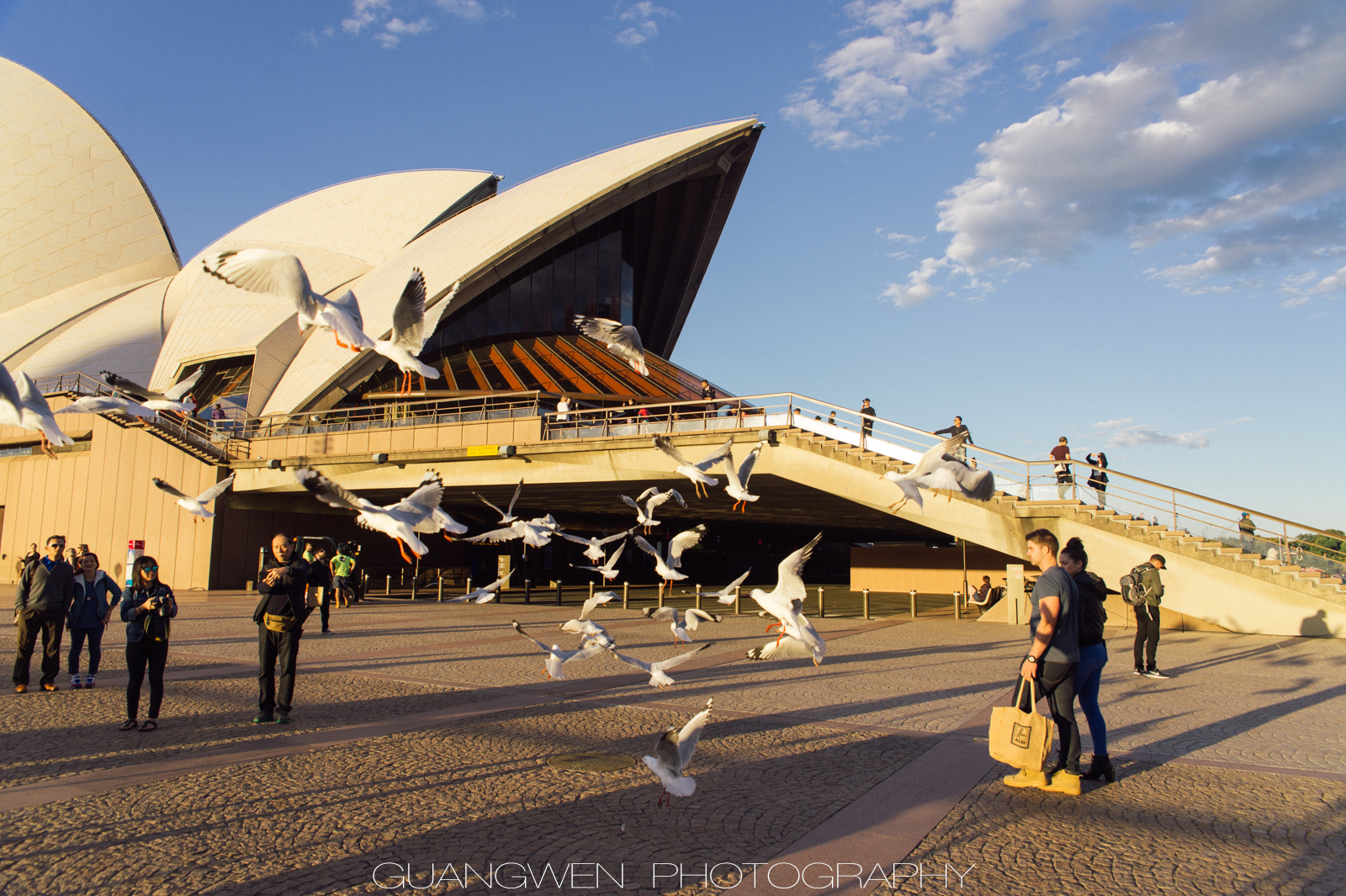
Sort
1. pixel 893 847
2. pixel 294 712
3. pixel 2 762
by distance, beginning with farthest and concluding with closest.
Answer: pixel 294 712 < pixel 2 762 < pixel 893 847

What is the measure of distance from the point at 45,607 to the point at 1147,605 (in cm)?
1215

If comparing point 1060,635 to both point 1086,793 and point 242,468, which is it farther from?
point 242,468

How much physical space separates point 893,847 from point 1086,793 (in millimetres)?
1899

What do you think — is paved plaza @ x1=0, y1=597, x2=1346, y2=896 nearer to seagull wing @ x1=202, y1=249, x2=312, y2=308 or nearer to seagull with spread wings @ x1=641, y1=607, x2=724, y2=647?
seagull with spread wings @ x1=641, y1=607, x2=724, y2=647

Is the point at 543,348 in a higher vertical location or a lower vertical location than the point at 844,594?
higher

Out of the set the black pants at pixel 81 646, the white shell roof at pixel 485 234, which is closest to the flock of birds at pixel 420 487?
the black pants at pixel 81 646

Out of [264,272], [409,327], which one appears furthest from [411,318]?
[264,272]

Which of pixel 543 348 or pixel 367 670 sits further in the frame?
pixel 543 348

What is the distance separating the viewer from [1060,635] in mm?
5027

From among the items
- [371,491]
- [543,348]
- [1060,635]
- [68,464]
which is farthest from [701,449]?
[68,464]

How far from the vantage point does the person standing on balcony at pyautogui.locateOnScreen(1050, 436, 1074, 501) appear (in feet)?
51.3

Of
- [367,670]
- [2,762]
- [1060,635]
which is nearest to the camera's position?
[1060,635]

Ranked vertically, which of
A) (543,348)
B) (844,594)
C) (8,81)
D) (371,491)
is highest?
(8,81)

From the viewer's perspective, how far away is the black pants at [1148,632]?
945cm
